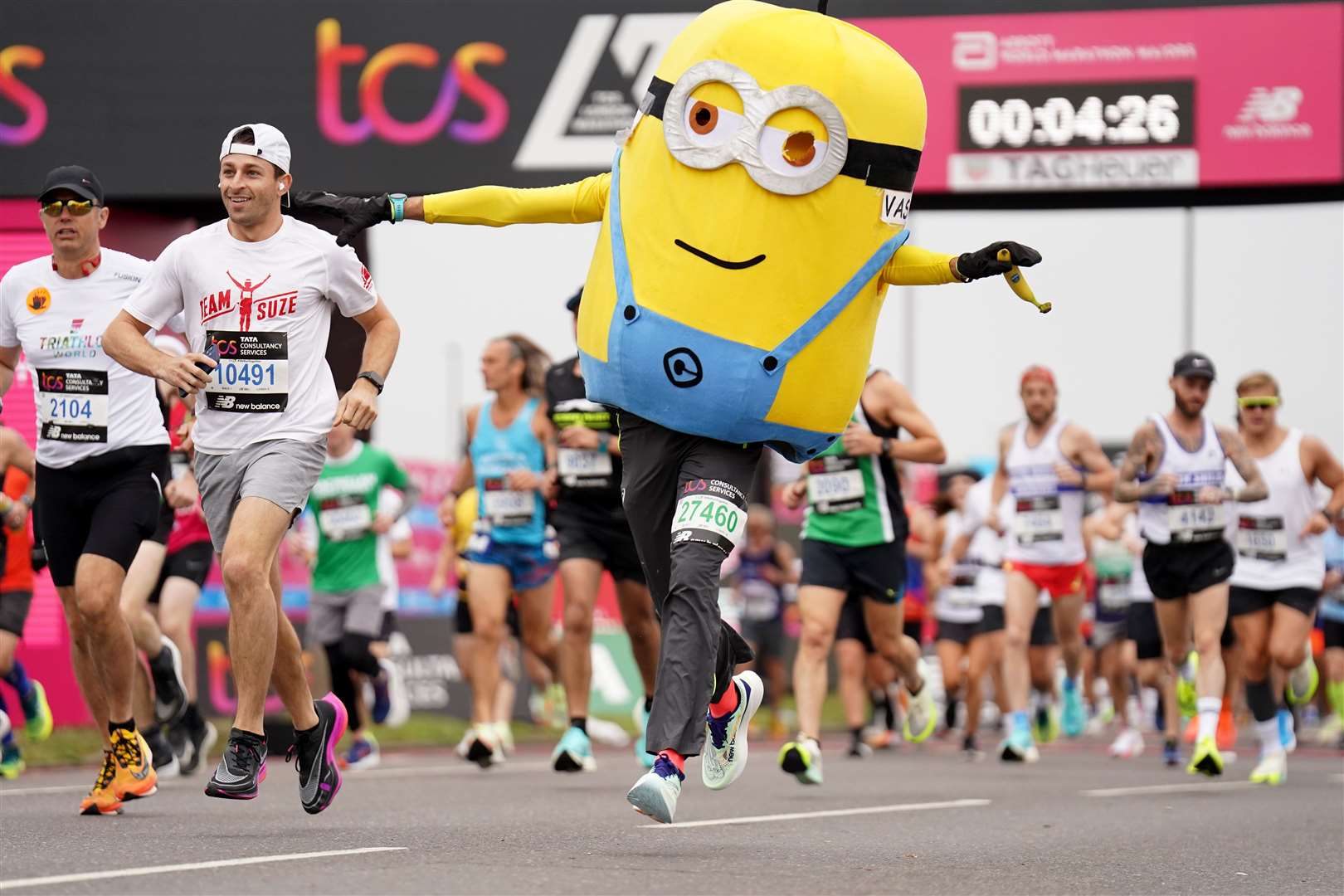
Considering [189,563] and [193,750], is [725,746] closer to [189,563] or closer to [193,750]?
[193,750]

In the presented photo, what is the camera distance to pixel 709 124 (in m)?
6.77

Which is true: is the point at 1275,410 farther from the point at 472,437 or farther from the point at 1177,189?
the point at 472,437

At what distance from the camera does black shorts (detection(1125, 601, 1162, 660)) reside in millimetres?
15719

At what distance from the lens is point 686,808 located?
9383 mm

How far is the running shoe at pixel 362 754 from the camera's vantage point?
44.7ft

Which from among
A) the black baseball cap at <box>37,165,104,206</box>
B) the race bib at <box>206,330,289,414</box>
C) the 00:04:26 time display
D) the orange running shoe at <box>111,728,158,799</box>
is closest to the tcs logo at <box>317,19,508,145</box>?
the 00:04:26 time display

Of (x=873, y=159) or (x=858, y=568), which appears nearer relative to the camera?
(x=873, y=159)

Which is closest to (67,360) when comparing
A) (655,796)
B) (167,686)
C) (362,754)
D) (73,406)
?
(73,406)

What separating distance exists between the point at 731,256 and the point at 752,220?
13 cm

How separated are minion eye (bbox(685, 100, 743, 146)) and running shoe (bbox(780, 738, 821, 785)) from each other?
4.41 metres

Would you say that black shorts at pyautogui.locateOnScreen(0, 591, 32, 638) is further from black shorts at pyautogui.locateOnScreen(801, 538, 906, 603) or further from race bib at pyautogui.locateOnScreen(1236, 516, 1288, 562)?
race bib at pyautogui.locateOnScreen(1236, 516, 1288, 562)

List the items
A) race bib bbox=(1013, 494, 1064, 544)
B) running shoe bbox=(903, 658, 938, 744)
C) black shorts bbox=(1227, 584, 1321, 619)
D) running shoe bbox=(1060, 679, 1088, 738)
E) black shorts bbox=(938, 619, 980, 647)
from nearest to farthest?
running shoe bbox=(903, 658, 938, 744) → black shorts bbox=(1227, 584, 1321, 619) → race bib bbox=(1013, 494, 1064, 544) → running shoe bbox=(1060, 679, 1088, 738) → black shorts bbox=(938, 619, 980, 647)

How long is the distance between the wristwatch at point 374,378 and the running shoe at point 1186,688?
7.55 metres

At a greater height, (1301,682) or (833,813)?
(1301,682)
